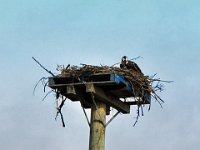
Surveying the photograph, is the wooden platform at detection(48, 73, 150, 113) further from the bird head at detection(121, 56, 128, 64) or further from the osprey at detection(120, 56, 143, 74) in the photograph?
the bird head at detection(121, 56, 128, 64)

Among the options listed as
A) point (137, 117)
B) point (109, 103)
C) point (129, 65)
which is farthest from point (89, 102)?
point (129, 65)

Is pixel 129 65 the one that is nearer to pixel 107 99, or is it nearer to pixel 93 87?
pixel 107 99

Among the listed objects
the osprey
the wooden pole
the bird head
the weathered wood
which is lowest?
the wooden pole

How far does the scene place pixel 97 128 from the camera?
730 cm

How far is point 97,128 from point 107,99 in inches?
22.9

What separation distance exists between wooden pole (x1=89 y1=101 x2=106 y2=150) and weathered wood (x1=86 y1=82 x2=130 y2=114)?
0.18 m

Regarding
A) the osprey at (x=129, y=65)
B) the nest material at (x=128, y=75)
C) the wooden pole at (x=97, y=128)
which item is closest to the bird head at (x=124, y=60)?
the osprey at (x=129, y=65)

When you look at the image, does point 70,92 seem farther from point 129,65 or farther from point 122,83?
point 129,65

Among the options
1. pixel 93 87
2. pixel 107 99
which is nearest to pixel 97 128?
pixel 107 99

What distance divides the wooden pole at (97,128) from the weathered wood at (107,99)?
178 millimetres

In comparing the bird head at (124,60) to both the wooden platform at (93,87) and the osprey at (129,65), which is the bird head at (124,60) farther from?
the wooden platform at (93,87)

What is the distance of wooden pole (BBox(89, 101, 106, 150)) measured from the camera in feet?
23.6

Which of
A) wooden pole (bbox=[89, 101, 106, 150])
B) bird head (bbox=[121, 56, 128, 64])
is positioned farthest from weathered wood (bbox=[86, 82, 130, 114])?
bird head (bbox=[121, 56, 128, 64])

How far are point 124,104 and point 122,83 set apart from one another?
2.87ft
